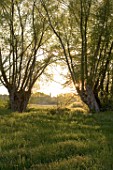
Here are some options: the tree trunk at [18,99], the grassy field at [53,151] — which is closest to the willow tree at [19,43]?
the tree trunk at [18,99]

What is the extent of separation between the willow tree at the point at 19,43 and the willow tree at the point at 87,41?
1291 millimetres

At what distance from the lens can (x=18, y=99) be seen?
29516 millimetres

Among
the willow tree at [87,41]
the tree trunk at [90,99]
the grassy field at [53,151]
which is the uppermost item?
the willow tree at [87,41]

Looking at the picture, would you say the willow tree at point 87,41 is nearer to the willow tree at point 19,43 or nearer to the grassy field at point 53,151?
the willow tree at point 19,43

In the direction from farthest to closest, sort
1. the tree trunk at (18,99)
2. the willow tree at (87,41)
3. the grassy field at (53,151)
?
the tree trunk at (18,99) < the willow tree at (87,41) < the grassy field at (53,151)

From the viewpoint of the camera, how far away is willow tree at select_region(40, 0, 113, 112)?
2692cm

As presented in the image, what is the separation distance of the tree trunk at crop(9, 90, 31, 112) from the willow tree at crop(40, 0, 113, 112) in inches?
173

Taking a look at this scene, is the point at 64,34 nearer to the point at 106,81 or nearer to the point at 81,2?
the point at 81,2

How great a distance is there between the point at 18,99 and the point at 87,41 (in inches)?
280

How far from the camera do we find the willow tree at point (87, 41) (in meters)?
26.9

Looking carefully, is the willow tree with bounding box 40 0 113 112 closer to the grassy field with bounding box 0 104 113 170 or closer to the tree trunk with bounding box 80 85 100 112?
the tree trunk with bounding box 80 85 100 112

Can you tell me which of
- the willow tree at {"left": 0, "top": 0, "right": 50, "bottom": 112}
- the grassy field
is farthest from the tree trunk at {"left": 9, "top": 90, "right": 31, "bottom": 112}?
the grassy field

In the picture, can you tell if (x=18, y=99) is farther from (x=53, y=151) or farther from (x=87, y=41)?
(x=53, y=151)

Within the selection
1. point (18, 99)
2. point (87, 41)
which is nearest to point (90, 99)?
point (87, 41)
